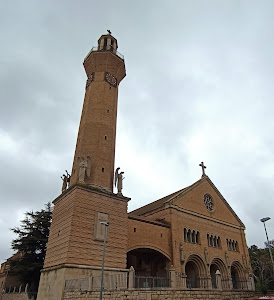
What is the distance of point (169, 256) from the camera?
25.9 metres

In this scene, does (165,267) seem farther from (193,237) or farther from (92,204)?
(92,204)

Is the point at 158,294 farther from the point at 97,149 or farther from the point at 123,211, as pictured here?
the point at 97,149

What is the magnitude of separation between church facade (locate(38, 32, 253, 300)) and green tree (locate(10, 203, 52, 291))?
10755mm

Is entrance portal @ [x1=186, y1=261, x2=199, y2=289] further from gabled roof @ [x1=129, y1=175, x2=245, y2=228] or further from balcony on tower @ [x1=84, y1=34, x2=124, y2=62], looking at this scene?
balcony on tower @ [x1=84, y1=34, x2=124, y2=62]

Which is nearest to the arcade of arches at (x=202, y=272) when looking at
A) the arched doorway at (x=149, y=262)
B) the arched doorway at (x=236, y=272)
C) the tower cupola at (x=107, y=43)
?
A: the arched doorway at (x=236, y=272)

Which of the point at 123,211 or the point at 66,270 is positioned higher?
the point at 123,211

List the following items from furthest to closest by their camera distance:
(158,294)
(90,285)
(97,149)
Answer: (97,149) < (90,285) < (158,294)

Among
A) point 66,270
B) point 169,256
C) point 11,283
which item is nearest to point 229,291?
point 169,256

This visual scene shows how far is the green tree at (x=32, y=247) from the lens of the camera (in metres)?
31.0

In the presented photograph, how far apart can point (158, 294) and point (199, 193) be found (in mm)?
20394

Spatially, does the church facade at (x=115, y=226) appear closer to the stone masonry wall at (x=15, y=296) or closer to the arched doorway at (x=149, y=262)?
the arched doorway at (x=149, y=262)

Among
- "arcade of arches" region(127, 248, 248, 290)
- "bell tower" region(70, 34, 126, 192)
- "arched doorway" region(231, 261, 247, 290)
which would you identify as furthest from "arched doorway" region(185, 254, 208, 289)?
"bell tower" region(70, 34, 126, 192)

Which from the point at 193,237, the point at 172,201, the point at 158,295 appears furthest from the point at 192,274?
the point at 158,295

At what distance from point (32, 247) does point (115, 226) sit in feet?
52.5
